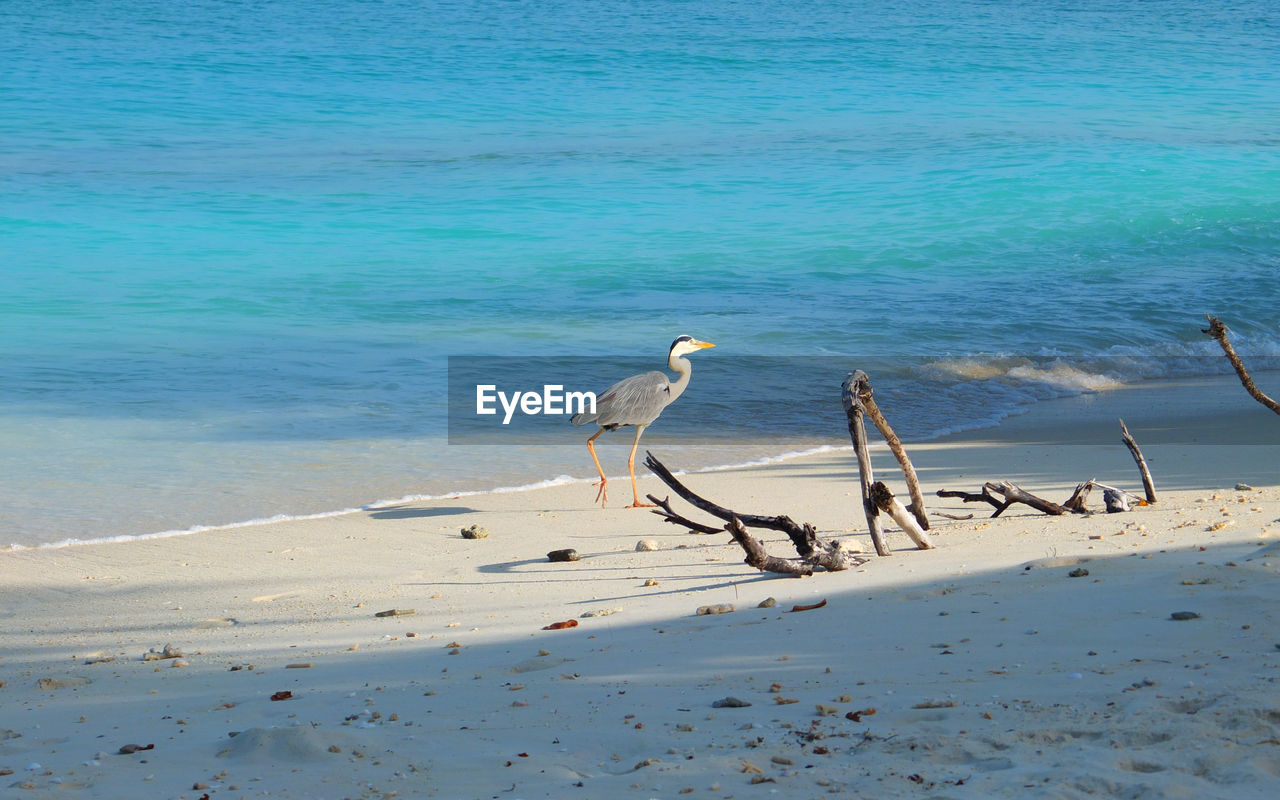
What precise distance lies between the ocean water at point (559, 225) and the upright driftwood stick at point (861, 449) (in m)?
4.13

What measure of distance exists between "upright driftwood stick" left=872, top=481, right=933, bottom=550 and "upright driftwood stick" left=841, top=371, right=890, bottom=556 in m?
0.07

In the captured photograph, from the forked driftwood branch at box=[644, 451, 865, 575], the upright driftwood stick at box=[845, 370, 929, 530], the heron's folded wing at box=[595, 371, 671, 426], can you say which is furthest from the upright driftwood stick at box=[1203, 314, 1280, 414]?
the heron's folded wing at box=[595, 371, 671, 426]

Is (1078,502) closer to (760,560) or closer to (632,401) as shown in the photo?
(760,560)

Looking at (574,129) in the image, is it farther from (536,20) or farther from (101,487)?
(101,487)

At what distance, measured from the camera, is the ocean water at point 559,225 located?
1155cm

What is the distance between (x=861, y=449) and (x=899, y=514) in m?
0.37

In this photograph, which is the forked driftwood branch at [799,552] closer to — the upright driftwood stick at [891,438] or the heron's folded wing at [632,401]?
the upright driftwood stick at [891,438]

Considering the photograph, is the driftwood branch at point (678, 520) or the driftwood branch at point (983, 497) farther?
the driftwood branch at point (983, 497)

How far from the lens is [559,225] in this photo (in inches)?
1005

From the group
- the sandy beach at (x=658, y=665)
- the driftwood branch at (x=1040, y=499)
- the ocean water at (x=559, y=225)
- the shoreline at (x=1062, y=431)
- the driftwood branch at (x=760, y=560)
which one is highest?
the ocean water at (x=559, y=225)

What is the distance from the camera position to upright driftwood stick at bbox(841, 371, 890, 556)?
5762 millimetres

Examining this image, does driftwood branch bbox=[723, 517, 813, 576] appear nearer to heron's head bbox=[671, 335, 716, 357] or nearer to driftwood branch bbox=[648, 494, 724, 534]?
driftwood branch bbox=[648, 494, 724, 534]

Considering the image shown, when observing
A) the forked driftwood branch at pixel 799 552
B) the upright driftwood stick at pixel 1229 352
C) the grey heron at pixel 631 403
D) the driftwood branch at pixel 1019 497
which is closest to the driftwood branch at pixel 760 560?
the forked driftwood branch at pixel 799 552

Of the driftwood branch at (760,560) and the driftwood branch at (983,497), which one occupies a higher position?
the driftwood branch at (983,497)
